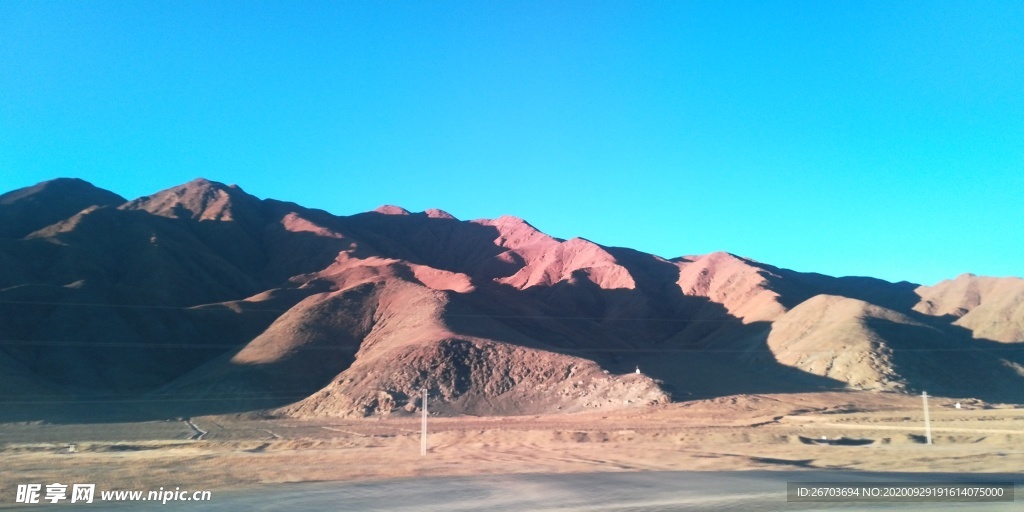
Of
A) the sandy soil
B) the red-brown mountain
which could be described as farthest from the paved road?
the red-brown mountain

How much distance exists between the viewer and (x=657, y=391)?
65.9 meters

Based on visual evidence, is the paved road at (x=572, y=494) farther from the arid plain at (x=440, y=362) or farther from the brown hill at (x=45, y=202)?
the brown hill at (x=45, y=202)

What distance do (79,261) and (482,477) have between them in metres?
111

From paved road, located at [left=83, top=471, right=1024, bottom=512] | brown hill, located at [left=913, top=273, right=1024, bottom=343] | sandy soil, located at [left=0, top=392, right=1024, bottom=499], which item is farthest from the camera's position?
brown hill, located at [left=913, top=273, right=1024, bottom=343]

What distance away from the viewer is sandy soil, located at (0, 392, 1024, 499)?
26391 mm

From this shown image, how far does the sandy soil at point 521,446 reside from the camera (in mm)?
26391

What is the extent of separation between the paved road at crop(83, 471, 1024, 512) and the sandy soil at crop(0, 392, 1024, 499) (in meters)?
2.34

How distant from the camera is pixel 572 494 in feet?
66.7

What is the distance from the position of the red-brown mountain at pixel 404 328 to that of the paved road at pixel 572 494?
41.6m

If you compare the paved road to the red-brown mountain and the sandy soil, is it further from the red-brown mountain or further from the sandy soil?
the red-brown mountain

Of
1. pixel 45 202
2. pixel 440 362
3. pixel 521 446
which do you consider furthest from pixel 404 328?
pixel 45 202

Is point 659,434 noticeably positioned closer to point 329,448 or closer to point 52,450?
point 329,448

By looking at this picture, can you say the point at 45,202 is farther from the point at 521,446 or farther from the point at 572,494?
the point at 572,494

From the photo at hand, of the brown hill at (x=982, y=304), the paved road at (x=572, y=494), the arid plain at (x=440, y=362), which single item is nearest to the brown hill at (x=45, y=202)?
the arid plain at (x=440, y=362)
